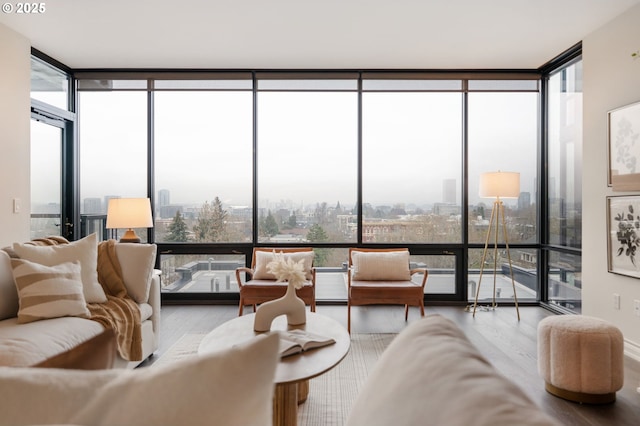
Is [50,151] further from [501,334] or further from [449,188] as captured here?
[501,334]

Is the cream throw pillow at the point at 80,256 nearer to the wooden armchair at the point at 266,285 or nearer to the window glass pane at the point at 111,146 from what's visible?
the wooden armchair at the point at 266,285

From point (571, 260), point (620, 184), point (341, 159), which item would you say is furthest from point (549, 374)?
point (341, 159)

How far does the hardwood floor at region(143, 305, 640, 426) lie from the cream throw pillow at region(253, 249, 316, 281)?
1.96 ft

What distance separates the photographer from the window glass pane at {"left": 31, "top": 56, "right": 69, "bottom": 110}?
4.34m

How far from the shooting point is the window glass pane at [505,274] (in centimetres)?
493

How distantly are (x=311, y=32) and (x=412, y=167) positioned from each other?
2040mm

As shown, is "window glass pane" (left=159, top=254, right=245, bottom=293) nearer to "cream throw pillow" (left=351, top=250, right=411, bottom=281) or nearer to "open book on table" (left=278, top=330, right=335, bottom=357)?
"cream throw pillow" (left=351, top=250, right=411, bottom=281)

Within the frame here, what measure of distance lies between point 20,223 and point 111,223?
0.99m

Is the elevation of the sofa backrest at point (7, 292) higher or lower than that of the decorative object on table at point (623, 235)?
lower

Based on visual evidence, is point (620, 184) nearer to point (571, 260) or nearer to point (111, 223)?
point (571, 260)

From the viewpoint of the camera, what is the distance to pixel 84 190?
5.04 meters

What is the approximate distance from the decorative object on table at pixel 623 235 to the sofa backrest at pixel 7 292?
449 centimetres

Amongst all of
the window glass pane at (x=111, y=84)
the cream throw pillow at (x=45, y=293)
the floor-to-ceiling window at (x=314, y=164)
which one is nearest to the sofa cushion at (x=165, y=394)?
the cream throw pillow at (x=45, y=293)

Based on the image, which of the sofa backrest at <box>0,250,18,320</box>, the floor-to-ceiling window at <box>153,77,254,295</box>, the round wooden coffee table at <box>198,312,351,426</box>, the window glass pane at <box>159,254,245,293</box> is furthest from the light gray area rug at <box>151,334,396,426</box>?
the floor-to-ceiling window at <box>153,77,254,295</box>
